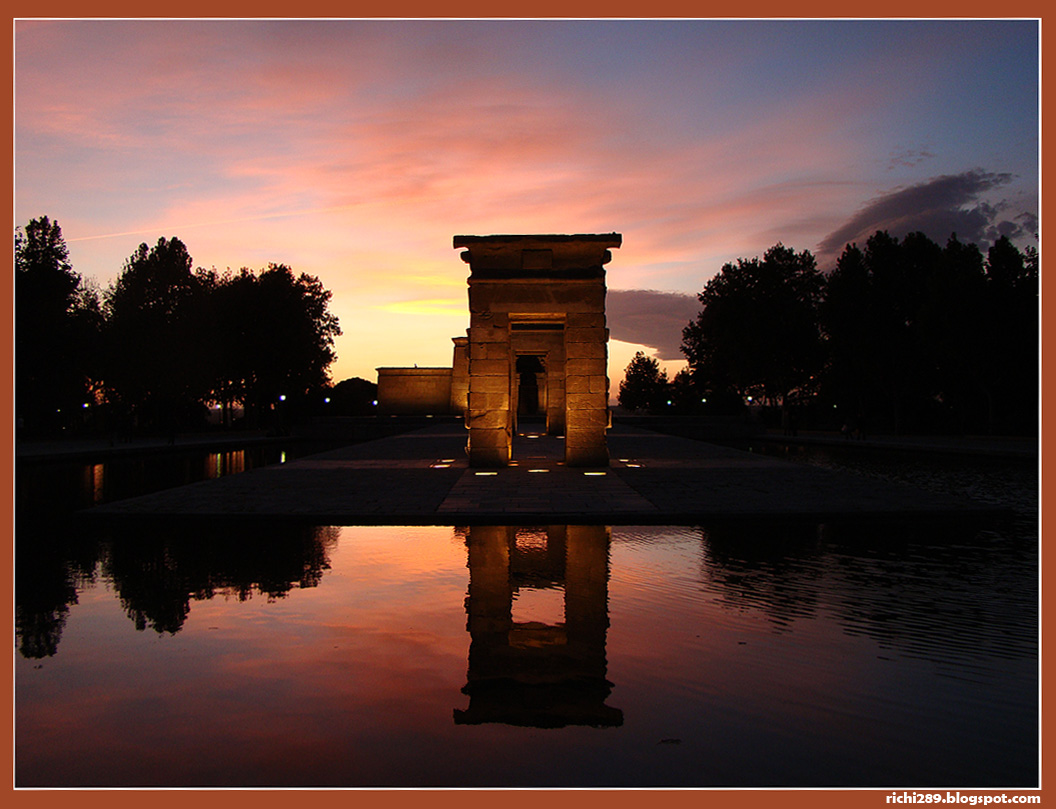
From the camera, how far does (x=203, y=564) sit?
28.8ft

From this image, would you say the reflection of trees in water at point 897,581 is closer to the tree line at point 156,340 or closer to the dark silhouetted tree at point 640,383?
the tree line at point 156,340

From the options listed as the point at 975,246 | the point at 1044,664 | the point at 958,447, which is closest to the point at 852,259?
the point at 975,246

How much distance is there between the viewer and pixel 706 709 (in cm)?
441

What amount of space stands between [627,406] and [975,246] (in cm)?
7447

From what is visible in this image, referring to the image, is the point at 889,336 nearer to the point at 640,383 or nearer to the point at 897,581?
the point at 897,581

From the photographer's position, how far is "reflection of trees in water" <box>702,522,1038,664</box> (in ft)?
19.3

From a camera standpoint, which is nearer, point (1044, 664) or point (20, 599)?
point (1044, 664)

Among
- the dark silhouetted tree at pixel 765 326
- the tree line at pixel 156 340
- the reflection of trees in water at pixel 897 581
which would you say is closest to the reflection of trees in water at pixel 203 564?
the reflection of trees in water at pixel 897 581

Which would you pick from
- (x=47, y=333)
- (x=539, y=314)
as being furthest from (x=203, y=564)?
(x=47, y=333)

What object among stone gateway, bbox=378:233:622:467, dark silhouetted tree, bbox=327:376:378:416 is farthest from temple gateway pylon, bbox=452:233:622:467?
dark silhouetted tree, bbox=327:376:378:416

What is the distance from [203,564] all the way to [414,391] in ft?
204

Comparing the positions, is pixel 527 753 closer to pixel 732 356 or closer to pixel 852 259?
pixel 852 259

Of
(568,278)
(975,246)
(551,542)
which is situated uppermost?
(975,246)

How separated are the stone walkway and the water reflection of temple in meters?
2.31
